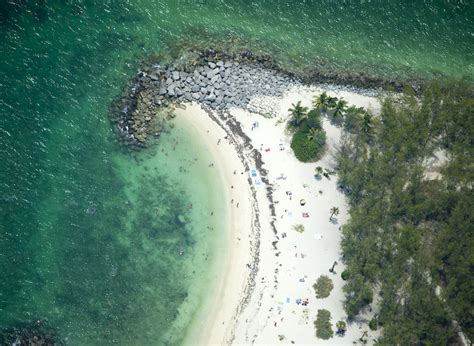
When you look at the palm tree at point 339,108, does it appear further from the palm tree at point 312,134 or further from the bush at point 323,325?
the bush at point 323,325

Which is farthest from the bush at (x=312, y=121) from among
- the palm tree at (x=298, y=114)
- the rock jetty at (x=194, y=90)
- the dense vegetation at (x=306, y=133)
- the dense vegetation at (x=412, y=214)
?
the rock jetty at (x=194, y=90)

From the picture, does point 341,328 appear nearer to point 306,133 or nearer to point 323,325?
point 323,325

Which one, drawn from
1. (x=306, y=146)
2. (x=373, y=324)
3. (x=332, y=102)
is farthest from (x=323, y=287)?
(x=332, y=102)

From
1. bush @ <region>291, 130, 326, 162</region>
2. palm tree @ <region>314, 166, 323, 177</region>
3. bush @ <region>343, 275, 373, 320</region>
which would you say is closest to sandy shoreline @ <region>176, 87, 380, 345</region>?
palm tree @ <region>314, 166, 323, 177</region>

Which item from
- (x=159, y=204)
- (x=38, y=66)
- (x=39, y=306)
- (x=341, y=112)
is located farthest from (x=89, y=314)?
(x=341, y=112)

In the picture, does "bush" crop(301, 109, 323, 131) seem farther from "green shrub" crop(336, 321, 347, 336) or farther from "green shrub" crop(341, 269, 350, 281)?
"green shrub" crop(336, 321, 347, 336)


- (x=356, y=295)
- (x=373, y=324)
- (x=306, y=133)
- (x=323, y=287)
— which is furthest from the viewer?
(x=306, y=133)
